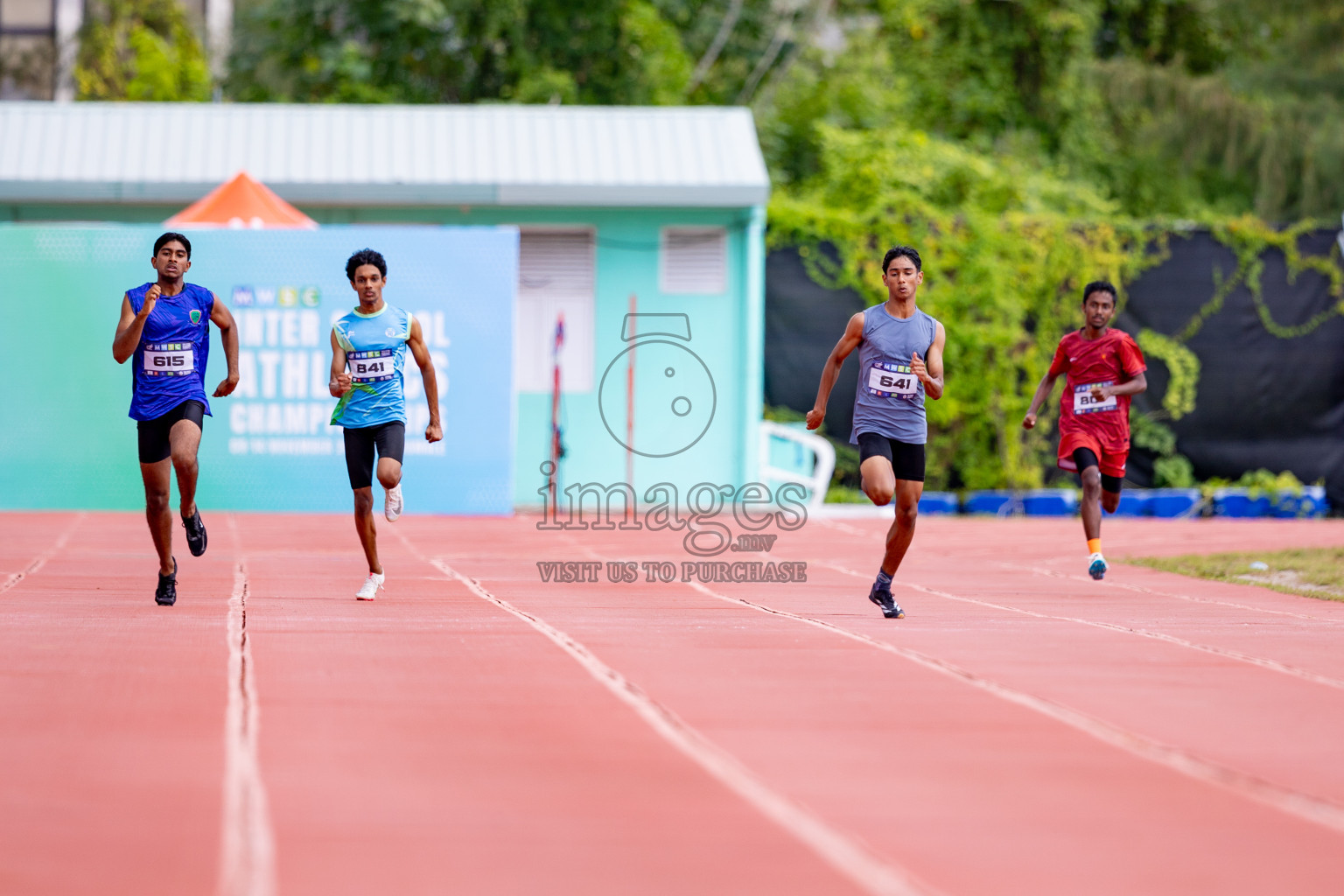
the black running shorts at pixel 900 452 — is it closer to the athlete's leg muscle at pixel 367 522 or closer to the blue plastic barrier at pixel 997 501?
the athlete's leg muscle at pixel 367 522

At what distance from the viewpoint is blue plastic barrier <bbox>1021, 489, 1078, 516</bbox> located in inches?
696

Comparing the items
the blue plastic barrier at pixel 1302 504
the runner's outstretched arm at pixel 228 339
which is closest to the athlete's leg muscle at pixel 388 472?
the runner's outstretched arm at pixel 228 339

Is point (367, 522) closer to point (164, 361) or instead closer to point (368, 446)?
point (368, 446)

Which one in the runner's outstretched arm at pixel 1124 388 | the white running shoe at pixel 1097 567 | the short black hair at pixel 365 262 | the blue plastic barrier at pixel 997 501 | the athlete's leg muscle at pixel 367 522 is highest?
the short black hair at pixel 365 262

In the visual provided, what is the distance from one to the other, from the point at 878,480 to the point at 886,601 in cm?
71

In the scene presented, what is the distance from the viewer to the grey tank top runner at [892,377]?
8.45 meters

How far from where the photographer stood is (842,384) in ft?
58.4

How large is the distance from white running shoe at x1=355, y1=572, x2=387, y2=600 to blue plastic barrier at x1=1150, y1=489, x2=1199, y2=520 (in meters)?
11.0

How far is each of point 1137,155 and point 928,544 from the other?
19819 millimetres

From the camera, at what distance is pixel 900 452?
853 centimetres

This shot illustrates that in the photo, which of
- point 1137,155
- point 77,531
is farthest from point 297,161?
point 1137,155

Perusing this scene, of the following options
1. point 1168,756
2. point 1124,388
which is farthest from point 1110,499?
point 1168,756

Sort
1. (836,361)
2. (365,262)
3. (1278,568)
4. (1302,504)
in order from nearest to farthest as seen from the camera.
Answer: (836,361) → (365,262) → (1278,568) → (1302,504)

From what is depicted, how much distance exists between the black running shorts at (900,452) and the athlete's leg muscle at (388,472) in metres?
2.53
